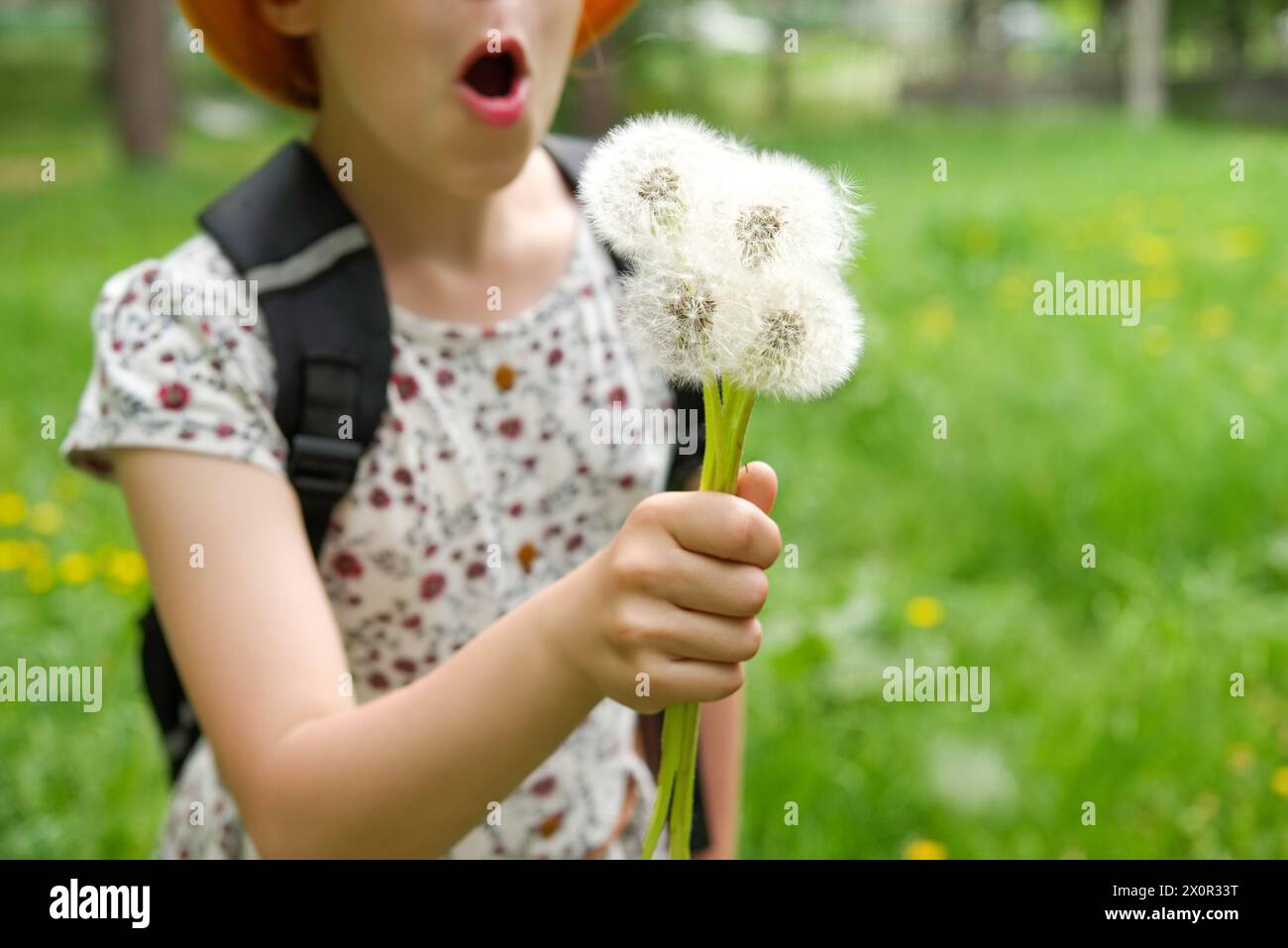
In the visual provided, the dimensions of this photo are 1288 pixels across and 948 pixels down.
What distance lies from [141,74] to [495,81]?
31.0 feet

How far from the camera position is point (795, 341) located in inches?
30.9

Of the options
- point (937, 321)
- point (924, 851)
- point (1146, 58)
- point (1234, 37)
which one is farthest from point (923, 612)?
point (1234, 37)

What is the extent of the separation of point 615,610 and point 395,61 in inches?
21.0

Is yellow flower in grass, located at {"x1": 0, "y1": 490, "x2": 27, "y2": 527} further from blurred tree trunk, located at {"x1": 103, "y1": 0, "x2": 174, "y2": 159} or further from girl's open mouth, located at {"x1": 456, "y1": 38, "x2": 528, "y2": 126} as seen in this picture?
blurred tree trunk, located at {"x1": 103, "y1": 0, "x2": 174, "y2": 159}

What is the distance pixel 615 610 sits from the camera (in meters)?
0.90

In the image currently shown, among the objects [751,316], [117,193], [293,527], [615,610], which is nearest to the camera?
[751,316]

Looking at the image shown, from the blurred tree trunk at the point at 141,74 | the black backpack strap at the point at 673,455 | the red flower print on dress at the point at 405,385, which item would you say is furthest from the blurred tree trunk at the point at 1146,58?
the red flower print on dress at the point at 405,385

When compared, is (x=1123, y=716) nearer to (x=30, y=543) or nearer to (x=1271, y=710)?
(x=1271, y=710)

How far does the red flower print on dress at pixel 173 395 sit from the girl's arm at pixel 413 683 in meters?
0.04

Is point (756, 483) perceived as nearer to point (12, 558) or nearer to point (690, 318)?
point (690, 318)

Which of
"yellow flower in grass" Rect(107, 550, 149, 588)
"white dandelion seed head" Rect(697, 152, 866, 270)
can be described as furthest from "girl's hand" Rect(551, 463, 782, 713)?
"yellow flower in grass" Rect(107, 550, 149, 588)

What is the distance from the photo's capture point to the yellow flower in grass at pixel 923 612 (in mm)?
2629
